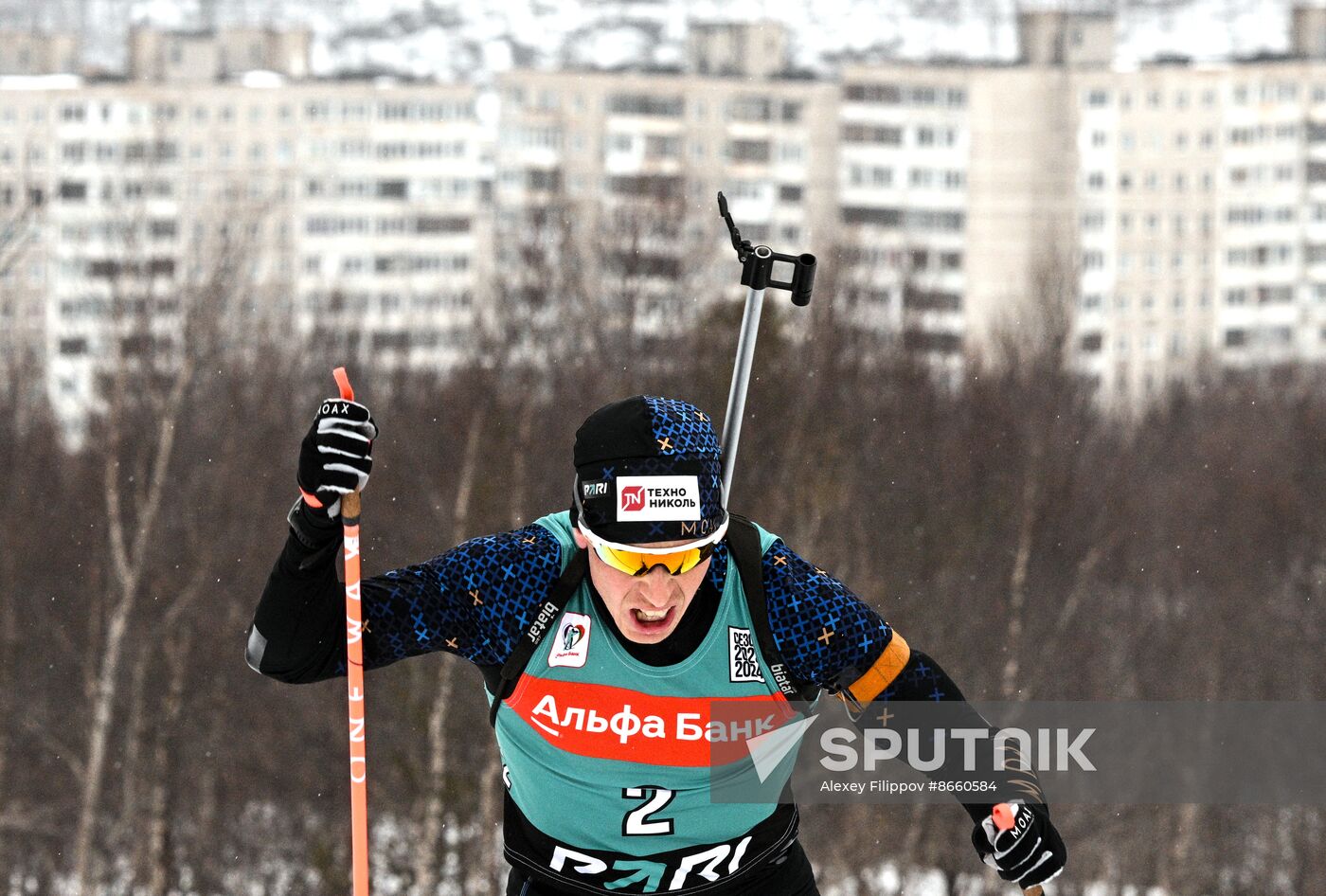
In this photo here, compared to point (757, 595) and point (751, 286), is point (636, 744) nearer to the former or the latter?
point (757, 595)

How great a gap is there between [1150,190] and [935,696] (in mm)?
17340

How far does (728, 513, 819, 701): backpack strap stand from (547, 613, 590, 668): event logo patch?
25 cm

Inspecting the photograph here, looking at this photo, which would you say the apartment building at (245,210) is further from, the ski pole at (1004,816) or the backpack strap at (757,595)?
the ski pole at (1004,816)

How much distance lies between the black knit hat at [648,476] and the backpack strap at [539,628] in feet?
0.42

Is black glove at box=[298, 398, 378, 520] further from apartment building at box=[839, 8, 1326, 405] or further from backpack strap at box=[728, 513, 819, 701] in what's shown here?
apartment building at box=[839, 8, 1326, 405]

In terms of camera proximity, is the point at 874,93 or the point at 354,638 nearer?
the point at 354,638

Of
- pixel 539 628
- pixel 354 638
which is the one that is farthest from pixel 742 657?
pixel 354 638

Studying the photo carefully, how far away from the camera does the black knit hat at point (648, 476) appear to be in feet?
6.98

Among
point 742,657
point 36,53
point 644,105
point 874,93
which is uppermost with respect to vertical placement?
point 36,53

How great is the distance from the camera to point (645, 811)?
7.54 ft

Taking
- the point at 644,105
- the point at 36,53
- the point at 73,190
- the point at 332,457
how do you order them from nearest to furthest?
the point at 332,457, the point at 73,190, the point at 36,53, the point at 644,105

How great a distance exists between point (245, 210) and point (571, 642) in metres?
14.1

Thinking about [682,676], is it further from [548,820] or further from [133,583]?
[133,583]

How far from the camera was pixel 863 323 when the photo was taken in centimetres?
1576
